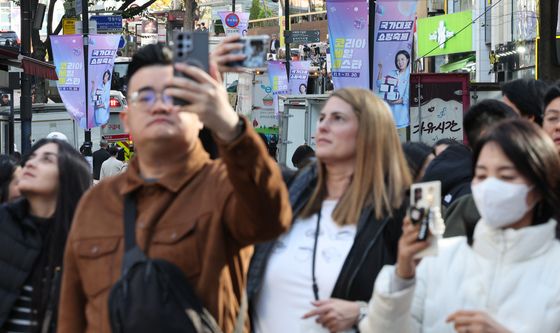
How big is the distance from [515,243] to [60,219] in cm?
223

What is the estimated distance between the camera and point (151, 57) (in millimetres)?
3938

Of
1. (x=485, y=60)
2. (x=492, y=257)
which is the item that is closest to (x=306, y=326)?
(x=492, y=257)

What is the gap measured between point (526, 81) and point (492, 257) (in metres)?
3.36

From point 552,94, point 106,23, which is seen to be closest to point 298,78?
point 106,23

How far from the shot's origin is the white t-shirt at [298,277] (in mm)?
4430

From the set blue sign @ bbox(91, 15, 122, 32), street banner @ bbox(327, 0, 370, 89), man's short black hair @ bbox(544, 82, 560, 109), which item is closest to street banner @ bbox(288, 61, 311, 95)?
blue sign @ bbox(91, 15, 122, 32)

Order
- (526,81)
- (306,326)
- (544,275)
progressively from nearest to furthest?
(544,275) → (306,326) → (526,81)

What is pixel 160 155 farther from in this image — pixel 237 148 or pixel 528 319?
pixel 528 319

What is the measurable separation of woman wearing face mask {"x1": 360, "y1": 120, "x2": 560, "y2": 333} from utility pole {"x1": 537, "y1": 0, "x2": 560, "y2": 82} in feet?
33.0

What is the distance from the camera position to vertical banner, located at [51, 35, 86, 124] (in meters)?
25.2

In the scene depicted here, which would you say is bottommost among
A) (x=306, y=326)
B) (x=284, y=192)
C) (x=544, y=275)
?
(x=306, y=326)

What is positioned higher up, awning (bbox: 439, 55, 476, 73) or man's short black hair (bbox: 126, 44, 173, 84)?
awning (bbox: 439, 55, 476, 73)

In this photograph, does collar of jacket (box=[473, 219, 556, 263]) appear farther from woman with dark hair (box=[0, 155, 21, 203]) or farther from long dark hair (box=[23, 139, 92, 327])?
woman with dark hair (box=[0, 155, 21, 203])

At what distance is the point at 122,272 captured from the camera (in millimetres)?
3721
